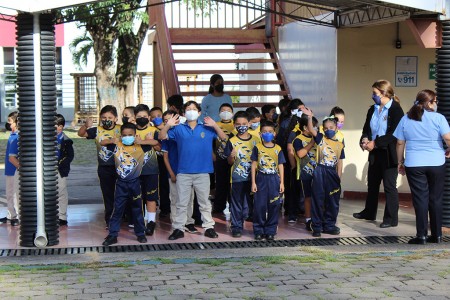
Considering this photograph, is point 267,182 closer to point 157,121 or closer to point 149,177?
point 149,177

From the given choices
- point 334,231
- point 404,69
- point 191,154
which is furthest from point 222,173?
point 404,69

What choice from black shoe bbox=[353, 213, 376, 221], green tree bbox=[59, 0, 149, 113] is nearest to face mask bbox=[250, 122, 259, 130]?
black shoe bbox=[353, 213, 376, 221]

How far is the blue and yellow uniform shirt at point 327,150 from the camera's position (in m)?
10.6

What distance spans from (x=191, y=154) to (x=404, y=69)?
4.98m

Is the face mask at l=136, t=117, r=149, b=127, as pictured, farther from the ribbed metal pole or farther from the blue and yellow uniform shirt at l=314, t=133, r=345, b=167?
the ribbed metal pole

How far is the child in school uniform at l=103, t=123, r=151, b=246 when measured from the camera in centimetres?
1005

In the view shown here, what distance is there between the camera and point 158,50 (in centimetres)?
1830

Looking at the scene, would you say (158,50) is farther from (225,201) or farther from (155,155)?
(155,155)

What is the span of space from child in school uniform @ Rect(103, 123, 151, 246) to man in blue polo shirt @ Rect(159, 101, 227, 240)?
36 cm

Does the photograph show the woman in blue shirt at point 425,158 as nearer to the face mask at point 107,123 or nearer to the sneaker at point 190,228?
the sneaker at point 190,228

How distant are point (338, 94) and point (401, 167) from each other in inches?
155

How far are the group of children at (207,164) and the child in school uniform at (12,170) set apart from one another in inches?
1.5

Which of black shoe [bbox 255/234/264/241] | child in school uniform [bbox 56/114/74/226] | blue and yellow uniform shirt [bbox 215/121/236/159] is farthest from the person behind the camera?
blue and yellow uniform shirt [bbox 215/121/236/159]

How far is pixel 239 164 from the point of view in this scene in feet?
34.3
